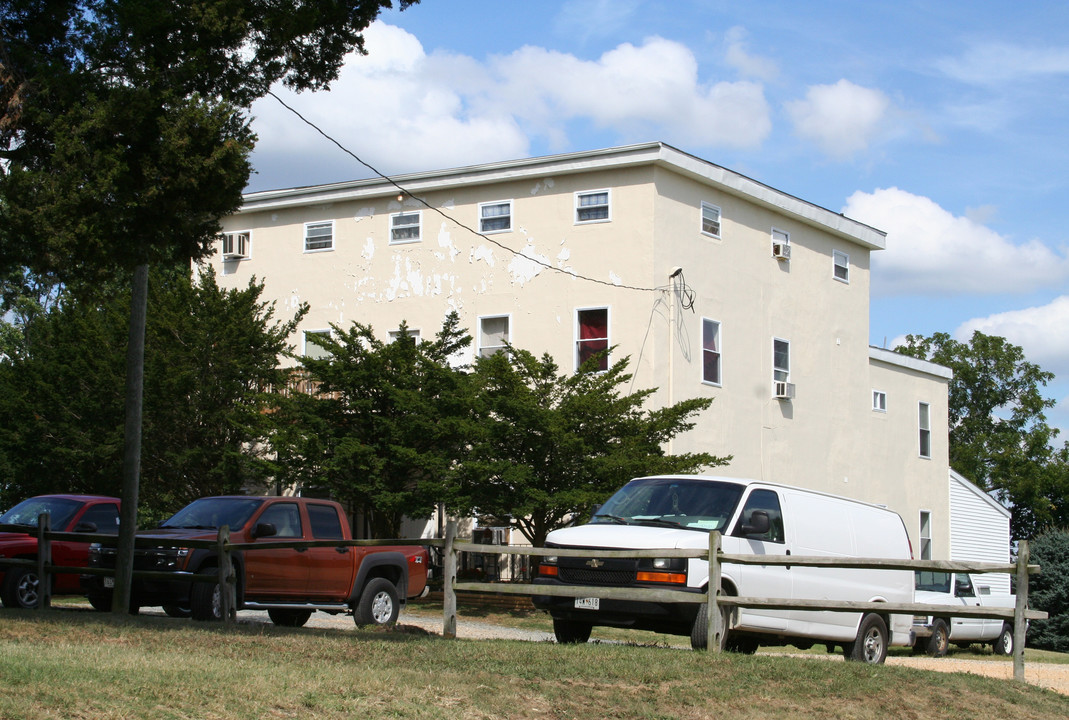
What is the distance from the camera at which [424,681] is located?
9.51 m

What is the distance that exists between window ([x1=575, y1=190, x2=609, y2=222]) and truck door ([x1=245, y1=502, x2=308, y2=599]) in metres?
14.3

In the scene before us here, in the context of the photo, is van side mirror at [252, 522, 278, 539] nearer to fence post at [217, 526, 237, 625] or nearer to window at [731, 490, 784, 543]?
fence post at [217, 526, 237, 625]

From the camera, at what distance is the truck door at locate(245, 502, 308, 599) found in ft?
49.4

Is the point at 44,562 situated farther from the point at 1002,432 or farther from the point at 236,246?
the point at 1002,432

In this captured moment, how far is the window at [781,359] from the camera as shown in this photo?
31484 mm

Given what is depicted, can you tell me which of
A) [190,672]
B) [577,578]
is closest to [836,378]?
[577,578]

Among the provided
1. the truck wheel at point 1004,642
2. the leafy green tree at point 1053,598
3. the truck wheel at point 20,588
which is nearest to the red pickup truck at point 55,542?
the truck wheel at point 20,588

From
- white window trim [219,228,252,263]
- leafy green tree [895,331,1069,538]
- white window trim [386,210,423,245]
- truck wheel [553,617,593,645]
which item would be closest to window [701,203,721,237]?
white window trim [386,210,423,245]

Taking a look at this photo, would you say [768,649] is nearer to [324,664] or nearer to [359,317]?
[324,664]

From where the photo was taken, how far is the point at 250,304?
2906cm

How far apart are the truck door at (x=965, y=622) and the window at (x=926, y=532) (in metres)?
12.4

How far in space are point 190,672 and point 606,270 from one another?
20.3m

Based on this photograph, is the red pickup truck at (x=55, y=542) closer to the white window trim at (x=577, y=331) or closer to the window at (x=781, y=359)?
the white window trim at (x=577, y=331)

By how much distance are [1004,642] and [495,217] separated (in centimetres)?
1469
